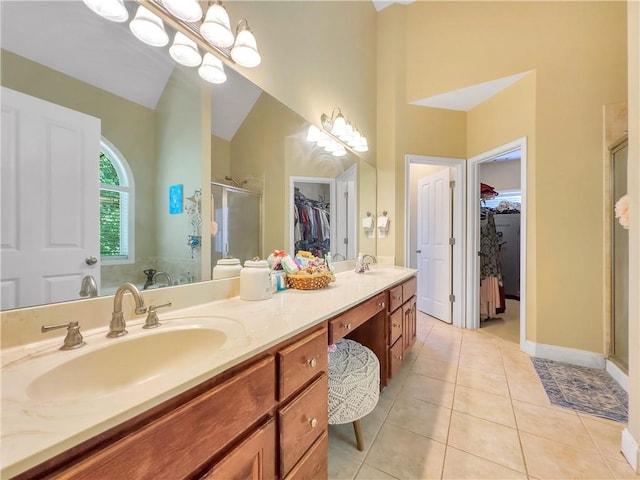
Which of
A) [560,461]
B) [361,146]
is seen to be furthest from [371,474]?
[361,146]

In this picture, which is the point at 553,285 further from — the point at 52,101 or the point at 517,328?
the point at 52,101

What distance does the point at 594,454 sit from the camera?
1274 mm

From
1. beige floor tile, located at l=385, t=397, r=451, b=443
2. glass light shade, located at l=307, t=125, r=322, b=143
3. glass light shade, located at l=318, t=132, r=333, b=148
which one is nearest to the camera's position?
beige floor tile, located at l=385, t=397, r=451, b=443

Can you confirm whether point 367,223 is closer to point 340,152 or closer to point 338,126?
point 340,152

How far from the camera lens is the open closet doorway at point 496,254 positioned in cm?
253

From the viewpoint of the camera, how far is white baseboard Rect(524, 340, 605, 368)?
214 cm

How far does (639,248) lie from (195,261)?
201 centimetres

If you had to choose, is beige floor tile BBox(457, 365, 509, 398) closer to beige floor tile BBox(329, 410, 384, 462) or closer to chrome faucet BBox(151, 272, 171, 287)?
beige floor tile BBox(329, 410, 384, 462)

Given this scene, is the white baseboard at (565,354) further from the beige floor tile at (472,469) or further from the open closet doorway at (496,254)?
the beige floor tile at (472,469)

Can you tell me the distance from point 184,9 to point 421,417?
230 cm

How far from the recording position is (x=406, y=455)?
1285 millimetres

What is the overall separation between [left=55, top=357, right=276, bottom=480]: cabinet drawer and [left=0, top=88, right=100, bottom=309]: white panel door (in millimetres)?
565

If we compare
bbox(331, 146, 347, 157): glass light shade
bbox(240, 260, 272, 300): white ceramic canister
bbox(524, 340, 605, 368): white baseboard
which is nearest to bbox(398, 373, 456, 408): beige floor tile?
bbox(524, 340, 605, 368): white baseboard

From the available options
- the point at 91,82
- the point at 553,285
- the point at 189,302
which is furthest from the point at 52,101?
the point at 553,285
